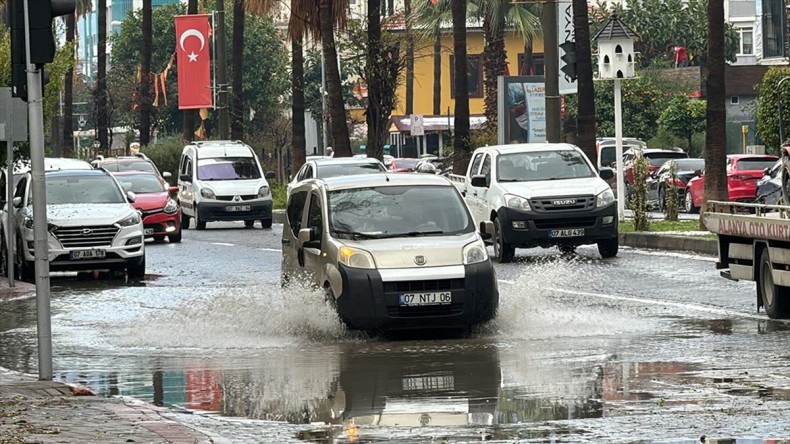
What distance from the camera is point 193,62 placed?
53062 millimetres

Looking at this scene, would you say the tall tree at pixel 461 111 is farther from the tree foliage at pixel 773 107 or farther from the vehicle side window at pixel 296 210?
the vehicle side window at pixel 296 210

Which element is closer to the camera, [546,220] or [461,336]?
[461,336]

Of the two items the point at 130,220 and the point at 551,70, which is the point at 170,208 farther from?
the point at 130,220

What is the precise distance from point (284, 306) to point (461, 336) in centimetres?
198

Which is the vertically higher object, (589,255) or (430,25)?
(430,25)

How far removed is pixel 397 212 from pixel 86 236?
32.1 ft

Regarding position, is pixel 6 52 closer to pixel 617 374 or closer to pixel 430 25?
pixel 617 374

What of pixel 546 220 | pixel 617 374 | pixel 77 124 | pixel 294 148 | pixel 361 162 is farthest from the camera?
pixel 77 124

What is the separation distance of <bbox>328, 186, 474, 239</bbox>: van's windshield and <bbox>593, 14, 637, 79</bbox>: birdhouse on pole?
686 inches

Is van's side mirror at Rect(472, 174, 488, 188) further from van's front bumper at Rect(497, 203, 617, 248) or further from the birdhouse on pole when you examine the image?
the birdhouse on pole

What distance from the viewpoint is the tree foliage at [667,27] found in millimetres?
103812

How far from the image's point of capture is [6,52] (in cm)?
2788

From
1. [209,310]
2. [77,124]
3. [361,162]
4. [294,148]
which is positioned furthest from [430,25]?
[77,124]

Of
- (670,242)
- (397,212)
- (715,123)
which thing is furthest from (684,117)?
(397,212)
